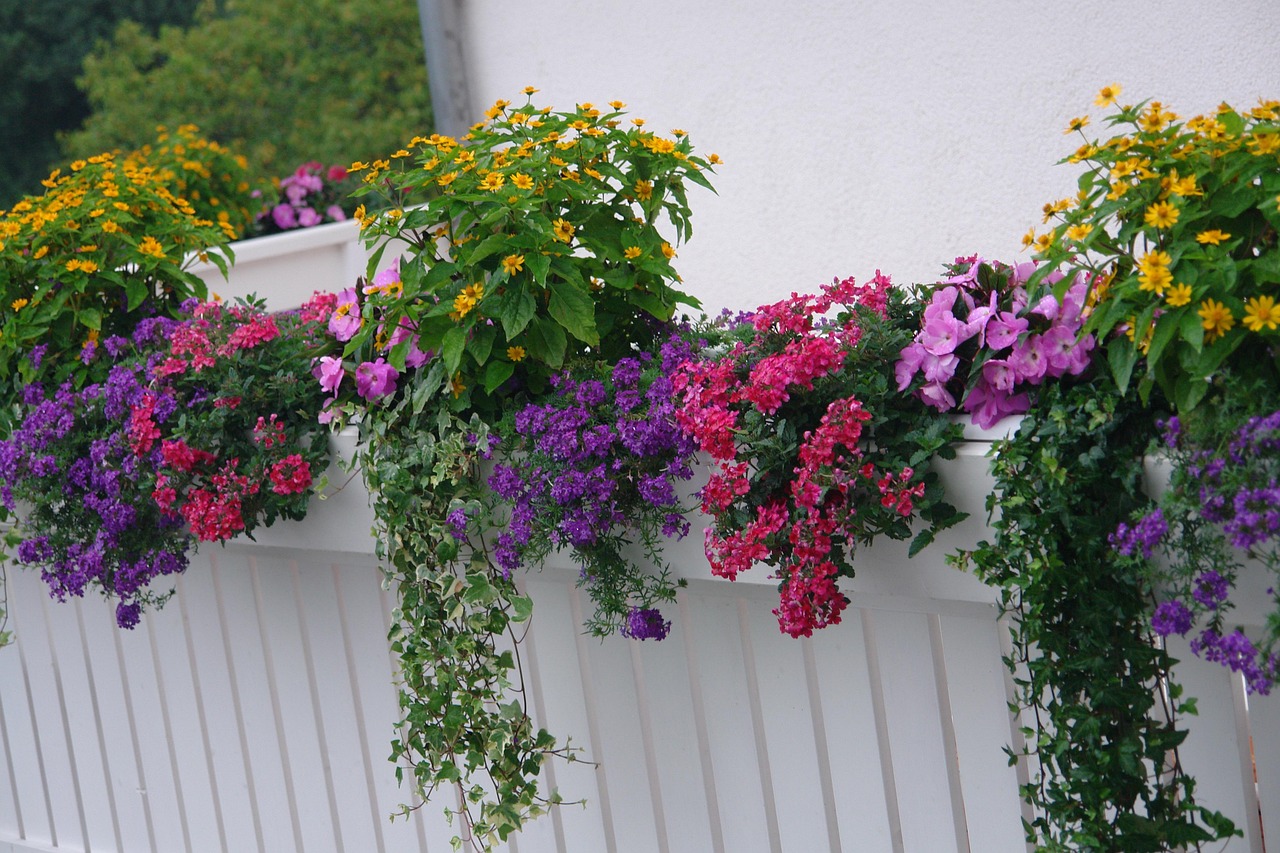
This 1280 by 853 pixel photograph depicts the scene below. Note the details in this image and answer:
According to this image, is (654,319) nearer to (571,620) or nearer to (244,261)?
(571,620)

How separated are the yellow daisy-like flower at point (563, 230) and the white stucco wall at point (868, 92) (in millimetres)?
1406

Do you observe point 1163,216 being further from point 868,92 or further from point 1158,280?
point 868,92

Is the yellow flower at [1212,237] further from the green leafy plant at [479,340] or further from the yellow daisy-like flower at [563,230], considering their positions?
the yellow daisy-like flower at [563,230]

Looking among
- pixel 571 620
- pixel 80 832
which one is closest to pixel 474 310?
pixel 571 620

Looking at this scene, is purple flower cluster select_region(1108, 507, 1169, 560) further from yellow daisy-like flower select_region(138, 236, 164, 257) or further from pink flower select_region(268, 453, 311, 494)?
yellow daisy-like flower select_region(138, 236, 164, 257)

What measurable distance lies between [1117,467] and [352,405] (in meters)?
1.19

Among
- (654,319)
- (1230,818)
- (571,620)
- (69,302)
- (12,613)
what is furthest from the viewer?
(12,613)

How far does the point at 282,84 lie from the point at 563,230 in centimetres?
1122

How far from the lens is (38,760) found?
311 centimetres

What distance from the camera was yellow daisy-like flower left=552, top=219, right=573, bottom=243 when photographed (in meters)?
1.82

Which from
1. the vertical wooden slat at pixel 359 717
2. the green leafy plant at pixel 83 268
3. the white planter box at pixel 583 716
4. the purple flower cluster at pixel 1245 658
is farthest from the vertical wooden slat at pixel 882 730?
the green leafy plant at pixel 83 268

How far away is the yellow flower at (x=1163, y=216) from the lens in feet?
4.34

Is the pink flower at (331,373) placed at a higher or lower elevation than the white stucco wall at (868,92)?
lower

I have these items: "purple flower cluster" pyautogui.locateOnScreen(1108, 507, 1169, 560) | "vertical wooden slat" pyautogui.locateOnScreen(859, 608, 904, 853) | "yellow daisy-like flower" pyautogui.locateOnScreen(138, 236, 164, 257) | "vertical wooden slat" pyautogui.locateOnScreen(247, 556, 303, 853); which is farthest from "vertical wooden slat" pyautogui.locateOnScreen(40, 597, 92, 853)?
"purple flower cluster" pyautogui.locateOnScreen(1108, 507, 1169, 560)
